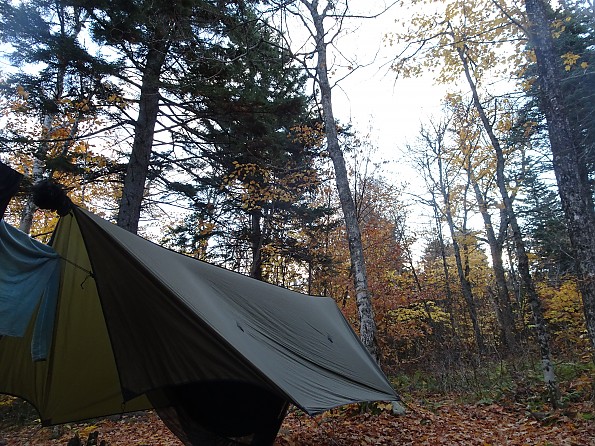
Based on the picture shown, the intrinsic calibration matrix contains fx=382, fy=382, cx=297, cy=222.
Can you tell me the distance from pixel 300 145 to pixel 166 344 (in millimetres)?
8706

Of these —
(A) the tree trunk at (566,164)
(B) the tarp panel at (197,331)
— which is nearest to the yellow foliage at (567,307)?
(A) the tree trunk at (566,164)

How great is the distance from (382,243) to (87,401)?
32.4 ft

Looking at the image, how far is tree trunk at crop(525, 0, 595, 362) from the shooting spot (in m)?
4.42

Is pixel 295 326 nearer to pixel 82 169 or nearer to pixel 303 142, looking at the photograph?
pixel 82 169

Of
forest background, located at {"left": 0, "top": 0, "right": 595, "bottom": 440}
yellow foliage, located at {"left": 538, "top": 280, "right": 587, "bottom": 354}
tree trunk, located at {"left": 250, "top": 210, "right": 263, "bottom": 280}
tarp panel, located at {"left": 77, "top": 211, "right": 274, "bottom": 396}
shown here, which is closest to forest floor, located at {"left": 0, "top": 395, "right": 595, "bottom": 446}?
forest background, located at {"left": 0, "top": 0, "right": 595, "bottom": 440}

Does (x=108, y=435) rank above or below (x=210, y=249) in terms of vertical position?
below

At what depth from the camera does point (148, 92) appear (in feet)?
21.9

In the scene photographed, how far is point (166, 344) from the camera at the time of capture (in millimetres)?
2396

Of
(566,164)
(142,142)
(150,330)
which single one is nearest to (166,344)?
(150,330)

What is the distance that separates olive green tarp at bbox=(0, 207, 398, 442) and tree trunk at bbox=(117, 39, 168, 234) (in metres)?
3.34

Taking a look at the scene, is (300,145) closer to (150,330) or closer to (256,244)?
(256,244)

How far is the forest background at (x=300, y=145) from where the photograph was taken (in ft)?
18.2

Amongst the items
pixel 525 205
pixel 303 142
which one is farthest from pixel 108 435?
pixel 525 205

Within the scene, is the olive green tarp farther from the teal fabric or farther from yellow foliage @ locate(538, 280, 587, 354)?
yellow foliage @ locate(538, 280, 587, 354)
